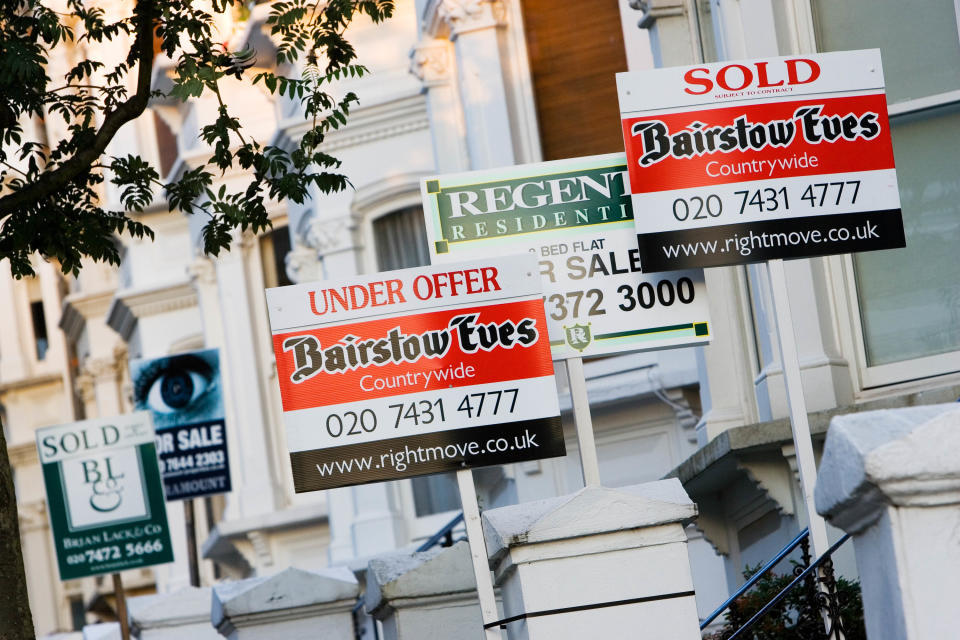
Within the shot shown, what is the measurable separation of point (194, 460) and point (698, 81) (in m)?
12.8

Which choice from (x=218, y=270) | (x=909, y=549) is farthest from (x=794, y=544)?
(x=218, y=270)

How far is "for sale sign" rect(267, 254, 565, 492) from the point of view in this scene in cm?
778

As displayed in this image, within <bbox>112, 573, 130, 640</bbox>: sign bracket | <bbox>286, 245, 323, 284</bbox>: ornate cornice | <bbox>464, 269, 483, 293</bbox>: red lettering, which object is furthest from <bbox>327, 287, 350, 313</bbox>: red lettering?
<bbox>286, 245, 323, 284</bbox>: ornate cornice

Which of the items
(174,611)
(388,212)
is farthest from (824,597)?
(388,212)

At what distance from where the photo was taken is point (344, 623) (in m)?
10.4

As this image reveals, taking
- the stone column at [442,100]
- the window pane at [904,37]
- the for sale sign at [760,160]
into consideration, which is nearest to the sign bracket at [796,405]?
the for sale sign at [760,160]

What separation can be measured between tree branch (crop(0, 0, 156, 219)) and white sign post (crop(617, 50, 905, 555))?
3338mm

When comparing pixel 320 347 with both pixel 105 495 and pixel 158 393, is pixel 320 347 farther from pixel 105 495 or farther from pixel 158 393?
pixel 158 393

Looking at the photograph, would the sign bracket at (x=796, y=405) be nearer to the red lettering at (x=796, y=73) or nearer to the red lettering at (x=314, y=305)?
the red lettering at (x=796, y=73)

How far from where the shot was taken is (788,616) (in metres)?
8.83

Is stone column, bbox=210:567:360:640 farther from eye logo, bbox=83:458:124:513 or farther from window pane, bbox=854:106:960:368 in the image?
eye logo, bbox=83:458:124:513

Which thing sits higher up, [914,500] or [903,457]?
[903,457]

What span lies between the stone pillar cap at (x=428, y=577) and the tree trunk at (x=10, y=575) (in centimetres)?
186

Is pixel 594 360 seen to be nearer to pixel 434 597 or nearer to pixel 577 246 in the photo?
pixel 434 597
